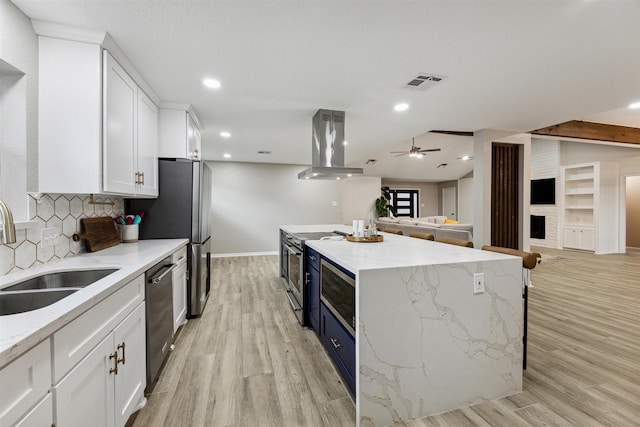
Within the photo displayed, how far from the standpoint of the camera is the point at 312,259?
2.65m

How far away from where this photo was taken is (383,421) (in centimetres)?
156

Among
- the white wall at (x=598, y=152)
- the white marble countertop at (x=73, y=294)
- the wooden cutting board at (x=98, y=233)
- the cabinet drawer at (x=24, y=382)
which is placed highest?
the white wall at (x=598, y=152)

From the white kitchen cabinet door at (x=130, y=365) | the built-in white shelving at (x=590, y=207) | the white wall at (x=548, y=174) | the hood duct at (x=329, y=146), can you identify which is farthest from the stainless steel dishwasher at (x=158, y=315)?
the white wall at (x=548, y=174)

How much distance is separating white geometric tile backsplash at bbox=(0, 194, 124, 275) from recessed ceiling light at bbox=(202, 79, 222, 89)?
→ 1.40 m

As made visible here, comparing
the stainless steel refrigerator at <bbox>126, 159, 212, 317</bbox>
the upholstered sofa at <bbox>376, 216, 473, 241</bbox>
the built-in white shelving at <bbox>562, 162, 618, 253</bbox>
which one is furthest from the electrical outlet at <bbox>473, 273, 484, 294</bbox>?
the built-in white shelving at <bbox>562, 162, 618, 253</bbox>

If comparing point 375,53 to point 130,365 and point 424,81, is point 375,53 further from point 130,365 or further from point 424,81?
point 130,365

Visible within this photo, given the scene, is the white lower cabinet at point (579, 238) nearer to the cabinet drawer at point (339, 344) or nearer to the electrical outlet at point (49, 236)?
the cabinet drawer at point (339, 344)

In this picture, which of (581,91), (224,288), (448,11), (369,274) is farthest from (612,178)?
(224,288)

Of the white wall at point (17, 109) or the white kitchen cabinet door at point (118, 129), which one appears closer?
the white wall at point (17, 109)

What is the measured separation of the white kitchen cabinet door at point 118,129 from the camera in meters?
1.87

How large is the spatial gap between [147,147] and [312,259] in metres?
1.91

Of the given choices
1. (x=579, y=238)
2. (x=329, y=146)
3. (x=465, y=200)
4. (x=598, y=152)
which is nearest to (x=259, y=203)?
(x=329, y=146)

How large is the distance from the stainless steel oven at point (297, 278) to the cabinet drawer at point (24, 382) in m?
2.07

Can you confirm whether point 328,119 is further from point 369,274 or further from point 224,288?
point 224,288
